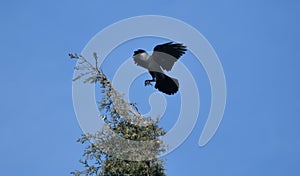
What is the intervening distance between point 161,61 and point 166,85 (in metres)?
0.57

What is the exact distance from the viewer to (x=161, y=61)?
Answer: 1170cm

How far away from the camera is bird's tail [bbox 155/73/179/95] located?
1154 centimetres

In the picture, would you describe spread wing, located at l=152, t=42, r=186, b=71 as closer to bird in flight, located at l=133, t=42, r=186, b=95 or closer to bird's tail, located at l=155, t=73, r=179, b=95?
bird in flight, located at l=133, t=42, r=186, b=95

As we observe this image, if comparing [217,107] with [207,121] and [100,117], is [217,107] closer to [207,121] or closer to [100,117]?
[207,121]

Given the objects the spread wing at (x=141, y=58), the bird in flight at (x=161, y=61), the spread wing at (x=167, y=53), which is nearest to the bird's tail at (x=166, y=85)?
the bird in flight at (x=161, y=61)

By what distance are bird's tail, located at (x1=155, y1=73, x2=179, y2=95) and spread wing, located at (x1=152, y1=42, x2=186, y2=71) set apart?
269mm

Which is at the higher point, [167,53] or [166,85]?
[167,53]

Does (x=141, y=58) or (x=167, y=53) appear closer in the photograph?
(x=141, y=58)

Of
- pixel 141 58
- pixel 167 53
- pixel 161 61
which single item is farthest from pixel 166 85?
pixel 141 58

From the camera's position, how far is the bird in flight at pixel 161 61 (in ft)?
37.9

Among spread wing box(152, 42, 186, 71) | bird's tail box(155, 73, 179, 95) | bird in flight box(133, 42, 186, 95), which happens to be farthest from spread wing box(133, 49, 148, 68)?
bird's tail box(155, 73, 179, 95)

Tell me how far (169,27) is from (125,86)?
2267mm

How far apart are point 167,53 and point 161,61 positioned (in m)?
0.23

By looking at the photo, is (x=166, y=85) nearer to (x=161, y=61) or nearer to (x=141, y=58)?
(x=161, y=61)
